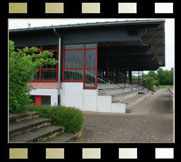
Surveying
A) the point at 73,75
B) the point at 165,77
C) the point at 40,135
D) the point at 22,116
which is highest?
the point at 165,77

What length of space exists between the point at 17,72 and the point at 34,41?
9124 mm

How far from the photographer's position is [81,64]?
40.6 feet

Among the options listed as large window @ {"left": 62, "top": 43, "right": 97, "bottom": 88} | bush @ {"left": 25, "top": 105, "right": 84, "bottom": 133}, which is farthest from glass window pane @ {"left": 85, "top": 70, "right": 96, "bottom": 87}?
bush @ {"left": 25, "top": 105, "right": 84, "bottom": 133}

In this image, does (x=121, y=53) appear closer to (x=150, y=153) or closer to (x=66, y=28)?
(x=66, y=28)

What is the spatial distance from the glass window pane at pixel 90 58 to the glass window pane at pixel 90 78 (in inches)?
19.3

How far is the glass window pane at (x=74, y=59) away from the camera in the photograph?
12.4 meters

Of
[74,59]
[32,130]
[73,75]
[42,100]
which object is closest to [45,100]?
[42,100]

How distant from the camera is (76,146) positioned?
2.98 meters

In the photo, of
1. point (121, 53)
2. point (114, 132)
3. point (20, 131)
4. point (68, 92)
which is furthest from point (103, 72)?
point (20, 131)

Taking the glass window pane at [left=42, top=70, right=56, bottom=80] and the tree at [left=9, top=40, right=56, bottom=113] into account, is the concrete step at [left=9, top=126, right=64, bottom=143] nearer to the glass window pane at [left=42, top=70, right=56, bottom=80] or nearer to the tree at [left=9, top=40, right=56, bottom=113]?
the tree at [left=9, top=40, right=56, bottom=113]

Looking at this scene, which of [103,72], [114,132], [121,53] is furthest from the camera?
[103,72]

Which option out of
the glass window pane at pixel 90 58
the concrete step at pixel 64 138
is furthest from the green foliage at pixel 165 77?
the concrete step at pixel 64 138

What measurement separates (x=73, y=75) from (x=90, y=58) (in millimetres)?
1747

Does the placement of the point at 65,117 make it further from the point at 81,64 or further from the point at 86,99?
the point at 81,64
